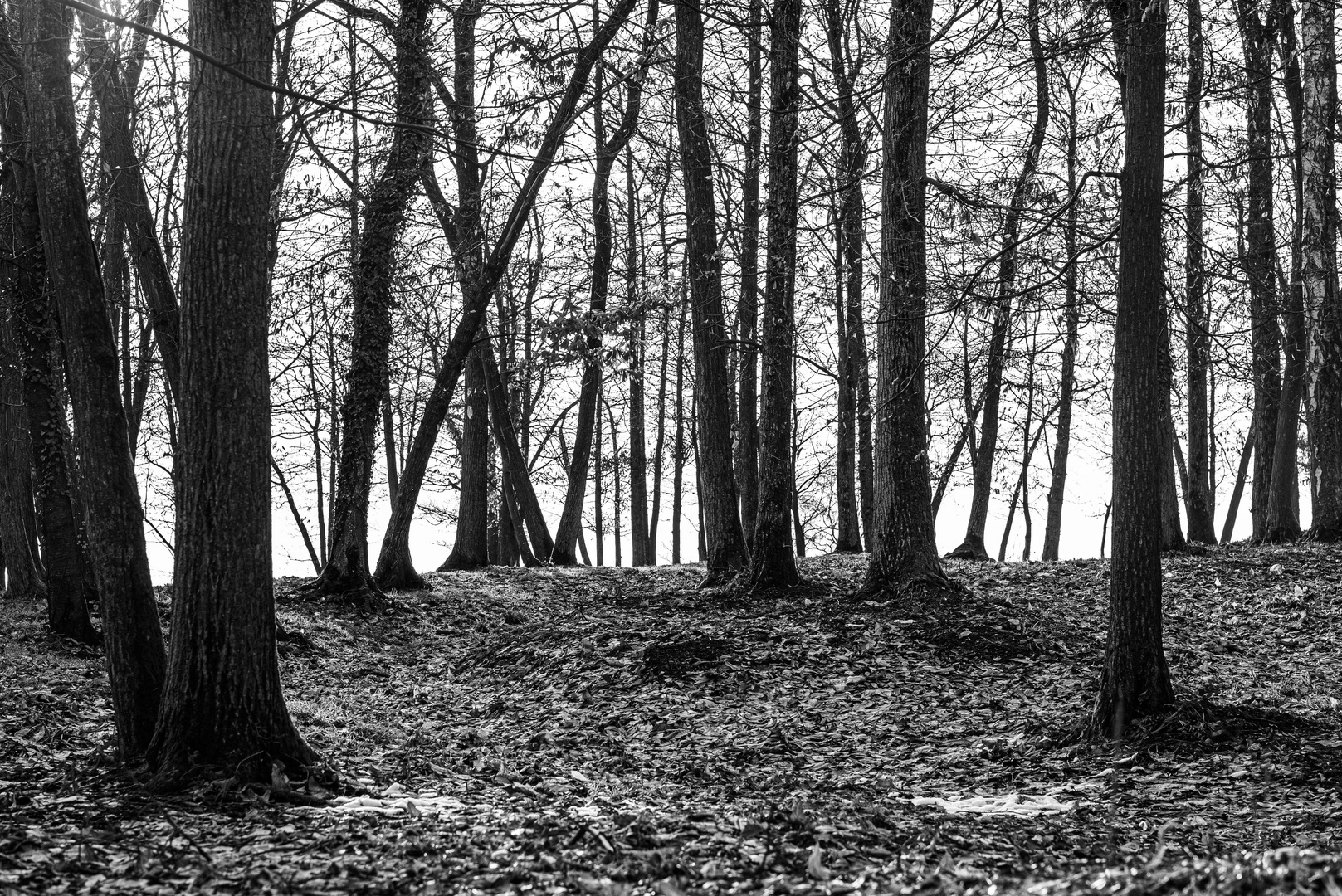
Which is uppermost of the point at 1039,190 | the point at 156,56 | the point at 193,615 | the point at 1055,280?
the point at 156,56

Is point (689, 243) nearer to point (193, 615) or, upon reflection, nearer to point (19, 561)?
point (193, 615)

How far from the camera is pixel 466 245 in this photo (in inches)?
532

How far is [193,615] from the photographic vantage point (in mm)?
5789

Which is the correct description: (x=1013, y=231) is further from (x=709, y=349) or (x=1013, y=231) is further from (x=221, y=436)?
(x=221, y=436)

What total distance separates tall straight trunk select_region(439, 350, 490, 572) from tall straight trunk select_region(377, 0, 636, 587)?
3.14 meters

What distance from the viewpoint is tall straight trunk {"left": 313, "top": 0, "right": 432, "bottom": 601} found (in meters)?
12.4

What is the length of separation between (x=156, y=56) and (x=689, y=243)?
627 cm

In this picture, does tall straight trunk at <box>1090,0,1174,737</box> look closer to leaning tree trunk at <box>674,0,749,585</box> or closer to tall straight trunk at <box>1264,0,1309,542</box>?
leaning tree trunk at <box>674,0,749,585</box>

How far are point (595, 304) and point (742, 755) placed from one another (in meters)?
7.95

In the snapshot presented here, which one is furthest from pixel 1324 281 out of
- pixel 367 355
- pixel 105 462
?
pixel 105 462

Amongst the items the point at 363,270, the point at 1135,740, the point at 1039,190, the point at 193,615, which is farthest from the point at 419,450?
the point at 1135,740

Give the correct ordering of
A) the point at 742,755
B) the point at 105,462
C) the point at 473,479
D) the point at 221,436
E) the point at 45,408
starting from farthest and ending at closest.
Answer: the point at 473,479, the point at 45,408, the point at 742,755, the point at 105,462, the point at 221,436

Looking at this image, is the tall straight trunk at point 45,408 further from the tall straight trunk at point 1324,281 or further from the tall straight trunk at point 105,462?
the tall straight trunk at point 1324,281

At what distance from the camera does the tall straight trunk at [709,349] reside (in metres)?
12.4
